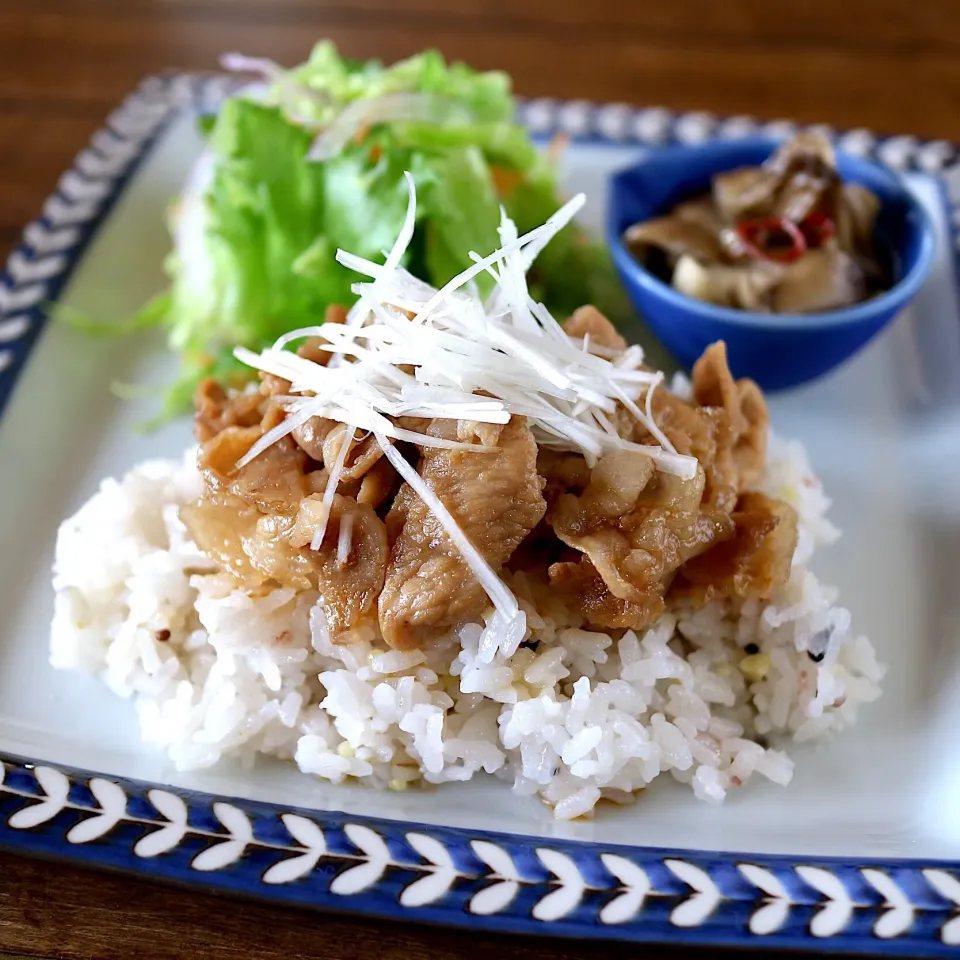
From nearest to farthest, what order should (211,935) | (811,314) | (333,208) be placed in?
(211,935), (811,314), (333,208)

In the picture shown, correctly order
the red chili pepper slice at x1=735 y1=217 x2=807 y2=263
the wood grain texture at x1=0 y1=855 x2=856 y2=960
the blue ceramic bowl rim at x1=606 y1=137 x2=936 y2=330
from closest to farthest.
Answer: the wood grain texture at x1=0 y1=855 x2=856 y2=960 → the blue ceramic bowl rim at x1=606 y1=137 x2=936 y2=330 → the red chili pepper slice at x1=735 y1=217 x2=807 y2=263

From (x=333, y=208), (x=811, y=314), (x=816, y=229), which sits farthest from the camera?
(x=333, y=208)

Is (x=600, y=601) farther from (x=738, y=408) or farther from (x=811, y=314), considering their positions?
(x=811, y=314)

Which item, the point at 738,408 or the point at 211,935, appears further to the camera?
the point at 738,408

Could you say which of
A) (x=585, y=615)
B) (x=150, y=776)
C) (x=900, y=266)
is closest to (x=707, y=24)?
(x=900, y=266)

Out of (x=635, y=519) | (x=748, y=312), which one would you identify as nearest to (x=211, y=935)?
(x=635, y=519)

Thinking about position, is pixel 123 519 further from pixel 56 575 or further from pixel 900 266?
pixel 900 266

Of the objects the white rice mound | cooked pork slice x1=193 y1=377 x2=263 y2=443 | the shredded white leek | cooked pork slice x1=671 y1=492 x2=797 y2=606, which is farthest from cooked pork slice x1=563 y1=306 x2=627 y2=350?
cooked pork slice x1=193 y1=377 x2=263 y2=443

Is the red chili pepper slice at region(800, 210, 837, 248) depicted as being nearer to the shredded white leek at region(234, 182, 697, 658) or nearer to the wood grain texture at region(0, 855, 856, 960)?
the shredded white leek at region(234, 182, 697, 658)
